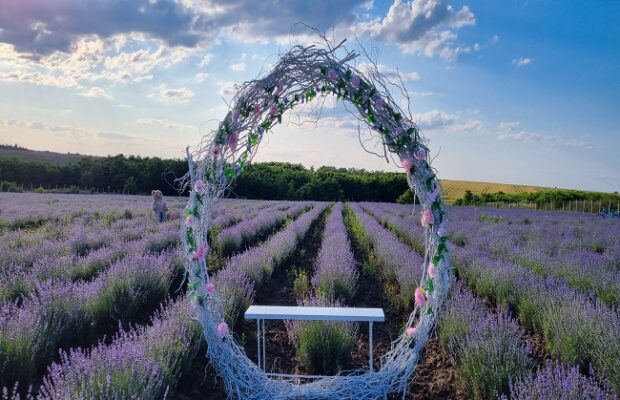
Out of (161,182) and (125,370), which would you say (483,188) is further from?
(125,370)

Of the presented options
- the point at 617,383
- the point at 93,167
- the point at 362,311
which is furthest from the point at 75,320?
the point at 93,167

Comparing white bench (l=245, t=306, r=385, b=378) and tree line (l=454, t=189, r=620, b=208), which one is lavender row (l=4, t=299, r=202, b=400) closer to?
white bench (l=245, t=306, r=385, b=378)

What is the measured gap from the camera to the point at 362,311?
13.1 ft

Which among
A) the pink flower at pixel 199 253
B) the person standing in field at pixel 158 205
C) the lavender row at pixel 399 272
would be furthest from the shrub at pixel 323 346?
the person standing in field at pixel 158 205

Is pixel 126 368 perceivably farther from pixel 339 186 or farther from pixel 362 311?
pixel 339 186

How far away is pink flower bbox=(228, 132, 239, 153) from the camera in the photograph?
396cm

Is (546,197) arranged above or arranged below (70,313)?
above

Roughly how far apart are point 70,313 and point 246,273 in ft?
8.01

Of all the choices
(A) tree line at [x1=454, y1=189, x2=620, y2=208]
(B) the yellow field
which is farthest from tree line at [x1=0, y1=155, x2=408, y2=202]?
(B) the yellow field

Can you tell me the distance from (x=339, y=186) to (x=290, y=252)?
1742 inches

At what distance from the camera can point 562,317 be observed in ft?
13.2

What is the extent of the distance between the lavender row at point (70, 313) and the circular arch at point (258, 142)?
0.86m

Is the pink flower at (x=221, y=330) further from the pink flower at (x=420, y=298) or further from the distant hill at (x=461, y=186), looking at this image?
the distant hill at (x=461, y=186)

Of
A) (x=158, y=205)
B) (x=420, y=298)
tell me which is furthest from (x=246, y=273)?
(x=158, y=205)
